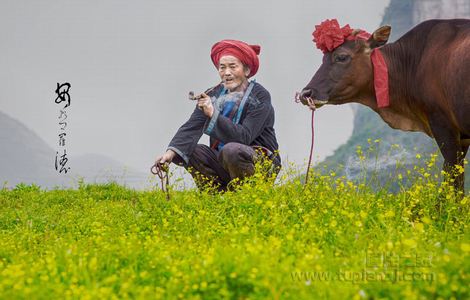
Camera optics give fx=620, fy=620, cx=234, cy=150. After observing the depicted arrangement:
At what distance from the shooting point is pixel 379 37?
7.66 metres

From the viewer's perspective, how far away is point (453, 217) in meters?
6.44

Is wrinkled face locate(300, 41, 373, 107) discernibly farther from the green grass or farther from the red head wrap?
the green grass

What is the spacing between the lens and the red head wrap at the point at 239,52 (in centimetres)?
795

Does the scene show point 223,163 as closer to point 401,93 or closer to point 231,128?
point 231,128

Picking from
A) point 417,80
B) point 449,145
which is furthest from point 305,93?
Result: point 449,145

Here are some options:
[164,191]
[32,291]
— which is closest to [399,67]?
[164,191]

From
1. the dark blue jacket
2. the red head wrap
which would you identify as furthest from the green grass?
the red head wrap

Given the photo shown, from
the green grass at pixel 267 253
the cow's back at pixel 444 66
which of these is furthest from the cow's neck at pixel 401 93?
the green grass at pixel 267 253

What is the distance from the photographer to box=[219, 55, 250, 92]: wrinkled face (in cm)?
796

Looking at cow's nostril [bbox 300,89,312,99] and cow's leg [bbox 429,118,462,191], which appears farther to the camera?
cow's nostril [bbox 300,89,312,99]

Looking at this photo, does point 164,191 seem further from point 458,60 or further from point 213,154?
point 458,60

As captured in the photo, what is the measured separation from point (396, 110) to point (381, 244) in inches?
141

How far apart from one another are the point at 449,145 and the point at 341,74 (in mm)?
1561

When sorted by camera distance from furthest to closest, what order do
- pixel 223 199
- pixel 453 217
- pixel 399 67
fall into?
1. pixel 399 67
2. pixel 223 199
3. pixel 453 217
